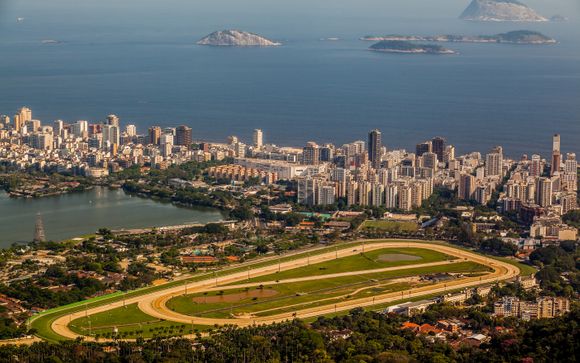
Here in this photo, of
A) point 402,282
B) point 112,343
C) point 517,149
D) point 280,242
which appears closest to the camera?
point 112,343

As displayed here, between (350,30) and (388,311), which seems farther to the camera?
(350,30)

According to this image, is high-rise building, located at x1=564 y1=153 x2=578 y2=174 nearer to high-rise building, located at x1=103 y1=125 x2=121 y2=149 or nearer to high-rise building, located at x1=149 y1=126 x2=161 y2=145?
high-rise building, located at x1=149 y1=126 x2=161 y2=145

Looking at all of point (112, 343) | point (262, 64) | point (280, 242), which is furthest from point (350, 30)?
point (112, 343)

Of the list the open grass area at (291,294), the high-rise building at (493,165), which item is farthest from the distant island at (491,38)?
the open grass area at (291,294)

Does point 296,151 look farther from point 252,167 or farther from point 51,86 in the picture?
point 51,86

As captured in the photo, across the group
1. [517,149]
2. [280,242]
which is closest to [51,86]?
[517,149]

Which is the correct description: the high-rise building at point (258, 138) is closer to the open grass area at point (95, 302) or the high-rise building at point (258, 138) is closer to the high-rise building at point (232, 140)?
the high-rise building at point (232, 140)

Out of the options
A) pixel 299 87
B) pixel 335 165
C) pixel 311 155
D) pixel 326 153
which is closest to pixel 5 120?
pixel 311 155

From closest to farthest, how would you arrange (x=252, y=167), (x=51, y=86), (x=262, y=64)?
(x=252, y=167) < (x=51, y=86) < (x=262, y=64)

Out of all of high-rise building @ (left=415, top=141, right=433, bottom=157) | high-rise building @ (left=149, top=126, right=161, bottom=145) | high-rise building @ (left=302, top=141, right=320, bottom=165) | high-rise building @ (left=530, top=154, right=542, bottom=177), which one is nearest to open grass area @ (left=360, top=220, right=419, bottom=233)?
high-rise building @ (left=530, top=154, right=542, bottom=177)

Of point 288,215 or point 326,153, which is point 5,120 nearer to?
point 326,153
